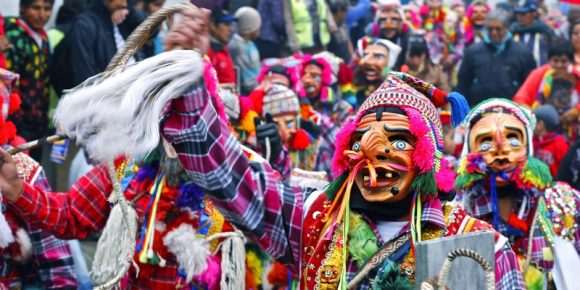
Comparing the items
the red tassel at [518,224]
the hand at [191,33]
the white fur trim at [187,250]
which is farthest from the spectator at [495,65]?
the hand at [191,33]

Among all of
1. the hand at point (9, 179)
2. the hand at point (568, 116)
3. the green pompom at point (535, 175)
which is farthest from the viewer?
the hand at point (568, 116)

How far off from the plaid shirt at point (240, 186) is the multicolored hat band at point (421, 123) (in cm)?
13

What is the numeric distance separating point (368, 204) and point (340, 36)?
843 centimetres

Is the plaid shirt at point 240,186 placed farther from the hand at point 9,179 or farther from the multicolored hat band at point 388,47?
the multicolored hat band at point 388,47

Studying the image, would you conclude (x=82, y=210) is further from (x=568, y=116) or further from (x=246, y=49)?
(x=568, y=116)

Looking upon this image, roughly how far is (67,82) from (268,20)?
346 centimetres

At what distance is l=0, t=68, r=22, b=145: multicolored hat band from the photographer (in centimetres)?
587

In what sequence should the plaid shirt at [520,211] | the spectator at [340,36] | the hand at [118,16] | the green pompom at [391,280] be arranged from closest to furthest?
the green pompom at [391,280], the plaid shirt at [520,211], the hand at [118,16], the spectator at [340,36]

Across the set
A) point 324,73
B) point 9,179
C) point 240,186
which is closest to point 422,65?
point 324,73

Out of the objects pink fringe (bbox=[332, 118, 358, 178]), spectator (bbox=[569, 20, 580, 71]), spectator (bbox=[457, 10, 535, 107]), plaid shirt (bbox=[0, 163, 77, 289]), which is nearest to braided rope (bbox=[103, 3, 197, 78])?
pink fringe (bbox=[332, 118, 358, 178])

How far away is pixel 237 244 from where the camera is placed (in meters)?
6.16

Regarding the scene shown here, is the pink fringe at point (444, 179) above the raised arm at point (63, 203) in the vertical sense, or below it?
above

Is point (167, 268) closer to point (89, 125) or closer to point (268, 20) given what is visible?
A: point (89, 125)

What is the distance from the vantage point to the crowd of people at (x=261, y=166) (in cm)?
447
